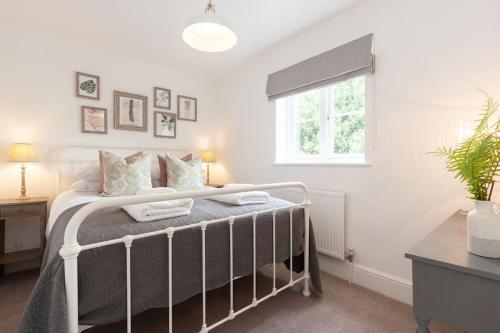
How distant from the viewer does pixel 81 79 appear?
2.62m

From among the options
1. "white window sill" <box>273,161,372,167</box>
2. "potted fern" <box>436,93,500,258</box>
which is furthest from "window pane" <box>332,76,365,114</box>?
"potted fern" <box>436,93,500,258</box>

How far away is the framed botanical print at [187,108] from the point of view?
3354mm

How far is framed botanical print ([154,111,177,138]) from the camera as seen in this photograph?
316 cm

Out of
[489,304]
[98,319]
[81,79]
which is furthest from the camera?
[81,79]

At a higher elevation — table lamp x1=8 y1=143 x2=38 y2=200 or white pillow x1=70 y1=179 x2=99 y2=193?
table lamp x1=8 y1=143 x2=38 y2=200

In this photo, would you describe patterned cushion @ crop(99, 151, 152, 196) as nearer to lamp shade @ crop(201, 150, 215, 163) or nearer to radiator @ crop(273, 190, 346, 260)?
lamp shade @ crop(201, 150, 215, 163)

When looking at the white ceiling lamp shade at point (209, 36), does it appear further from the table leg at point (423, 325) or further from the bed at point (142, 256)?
the table leg at point (423, 325)

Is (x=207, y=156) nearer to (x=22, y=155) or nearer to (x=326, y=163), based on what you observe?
(x=326, y=163)

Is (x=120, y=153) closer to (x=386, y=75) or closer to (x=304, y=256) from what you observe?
(x=304, y=256)

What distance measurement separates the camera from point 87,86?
2.66 meters

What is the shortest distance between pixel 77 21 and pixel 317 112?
2362 mm

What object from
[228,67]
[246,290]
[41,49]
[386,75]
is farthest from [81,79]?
[386,75]

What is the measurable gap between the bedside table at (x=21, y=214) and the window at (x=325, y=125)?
2.27m

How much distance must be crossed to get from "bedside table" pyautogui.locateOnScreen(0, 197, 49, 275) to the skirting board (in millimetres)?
2527
